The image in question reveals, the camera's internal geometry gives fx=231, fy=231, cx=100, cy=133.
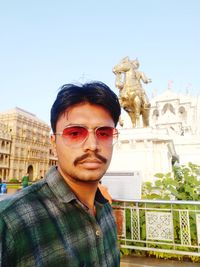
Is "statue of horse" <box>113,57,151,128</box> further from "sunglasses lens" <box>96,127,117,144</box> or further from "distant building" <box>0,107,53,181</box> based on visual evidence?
Answer: "distant building" <box>0,107,53,181</box>

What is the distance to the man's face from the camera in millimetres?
1244

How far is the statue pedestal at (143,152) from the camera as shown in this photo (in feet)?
42.5

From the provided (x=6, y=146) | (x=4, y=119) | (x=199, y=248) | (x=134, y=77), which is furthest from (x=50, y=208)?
(x=4, y=119)

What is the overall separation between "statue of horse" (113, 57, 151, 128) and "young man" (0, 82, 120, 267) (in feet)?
39.7

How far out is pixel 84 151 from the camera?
1.26m

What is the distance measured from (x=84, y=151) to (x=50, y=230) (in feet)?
1.39

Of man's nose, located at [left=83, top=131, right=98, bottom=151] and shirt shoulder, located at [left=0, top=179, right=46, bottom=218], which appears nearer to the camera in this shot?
shirt shoulder, located at [left=0, top=179, right=46, bottom=218]

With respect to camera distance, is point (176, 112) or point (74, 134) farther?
point (176, 112)

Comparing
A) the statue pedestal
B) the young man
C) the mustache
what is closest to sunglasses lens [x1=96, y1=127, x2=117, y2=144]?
the young man

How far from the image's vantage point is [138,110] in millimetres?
13391

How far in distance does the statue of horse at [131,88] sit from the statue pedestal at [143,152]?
1.23 meters

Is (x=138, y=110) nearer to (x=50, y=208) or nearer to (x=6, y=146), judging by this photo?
(x=50, y=208)

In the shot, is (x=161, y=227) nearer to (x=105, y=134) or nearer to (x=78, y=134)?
(x=105, y=134)

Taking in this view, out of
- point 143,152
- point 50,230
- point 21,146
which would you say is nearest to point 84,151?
point 50,230
